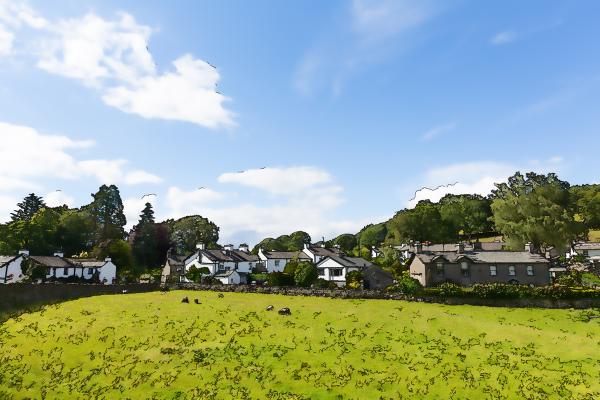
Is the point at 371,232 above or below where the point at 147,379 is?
above

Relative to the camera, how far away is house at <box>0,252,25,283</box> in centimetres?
7881

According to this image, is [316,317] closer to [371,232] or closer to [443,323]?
[443,323]

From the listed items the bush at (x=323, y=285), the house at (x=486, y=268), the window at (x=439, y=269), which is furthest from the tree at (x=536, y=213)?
the bush at (x=323, y=285)

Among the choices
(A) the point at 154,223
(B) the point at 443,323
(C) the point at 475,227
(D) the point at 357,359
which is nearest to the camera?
(D) the point at 357,359

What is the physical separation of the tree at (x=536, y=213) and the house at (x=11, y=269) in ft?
310

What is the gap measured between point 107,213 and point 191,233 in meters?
33.1

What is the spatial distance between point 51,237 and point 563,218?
384ft

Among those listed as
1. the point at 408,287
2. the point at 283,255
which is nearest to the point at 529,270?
the point at 408,287

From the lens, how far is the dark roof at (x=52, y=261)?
84125mm

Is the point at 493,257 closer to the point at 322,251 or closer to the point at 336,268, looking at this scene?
the point at 336,268

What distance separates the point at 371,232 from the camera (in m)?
176

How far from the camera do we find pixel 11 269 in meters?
80.5

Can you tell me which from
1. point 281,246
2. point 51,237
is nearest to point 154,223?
point 51,237

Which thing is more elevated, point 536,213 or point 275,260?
point 536,213
